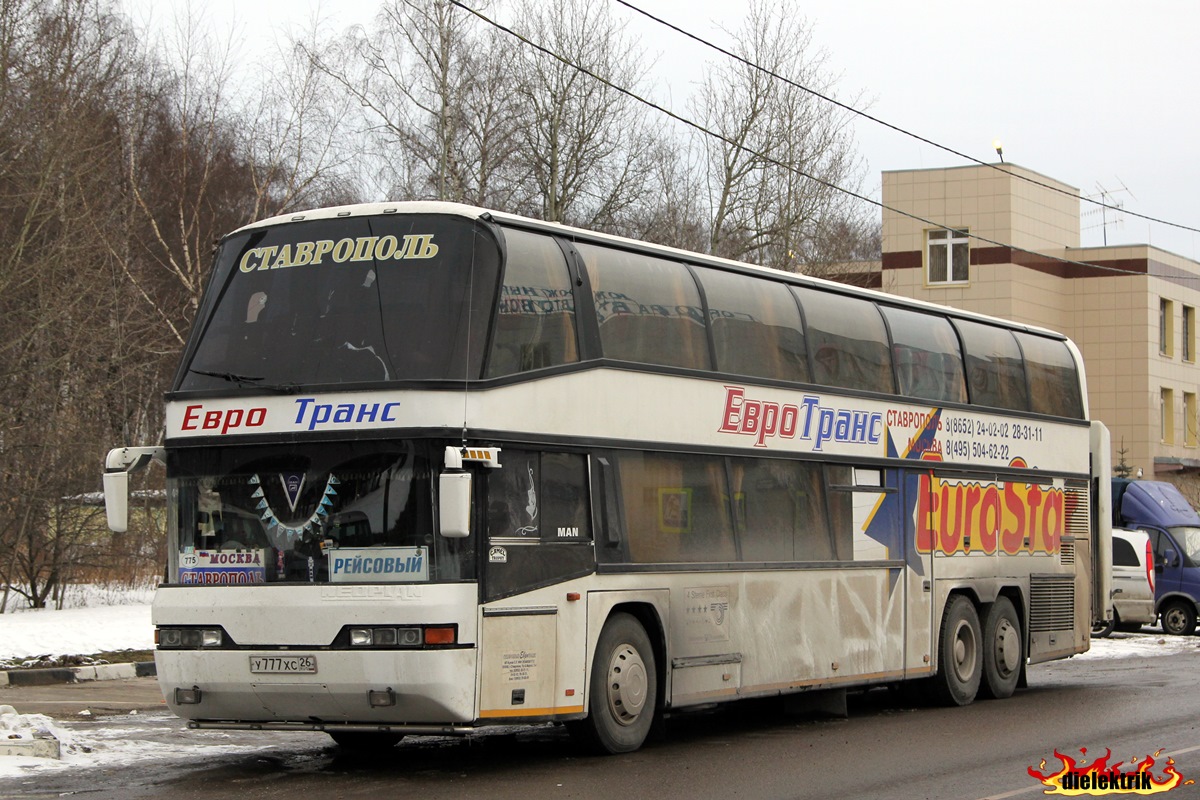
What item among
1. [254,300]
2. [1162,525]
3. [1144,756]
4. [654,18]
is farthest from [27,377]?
[1162,525]

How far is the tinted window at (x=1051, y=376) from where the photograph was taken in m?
18.0

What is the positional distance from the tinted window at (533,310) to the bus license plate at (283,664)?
7.34 ft

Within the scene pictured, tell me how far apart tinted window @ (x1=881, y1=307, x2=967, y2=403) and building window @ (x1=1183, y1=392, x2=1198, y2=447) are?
1894 inches

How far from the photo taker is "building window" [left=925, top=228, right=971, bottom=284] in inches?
2142

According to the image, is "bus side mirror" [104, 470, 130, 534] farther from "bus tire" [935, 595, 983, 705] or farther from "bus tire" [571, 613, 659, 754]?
"bus tire" [935, 595, 983, 705]

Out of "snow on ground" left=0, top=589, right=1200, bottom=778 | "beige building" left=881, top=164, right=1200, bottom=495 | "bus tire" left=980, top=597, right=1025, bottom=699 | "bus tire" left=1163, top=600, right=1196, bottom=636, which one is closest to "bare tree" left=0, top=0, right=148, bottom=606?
"snow on ground" left=0, top=589, right=1200, bottom=778

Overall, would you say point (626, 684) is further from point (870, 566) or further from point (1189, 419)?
point (1189, 419)

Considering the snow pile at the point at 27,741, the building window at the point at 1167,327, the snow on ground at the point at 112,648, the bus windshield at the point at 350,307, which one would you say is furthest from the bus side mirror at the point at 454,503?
the building window at the point at 1167,327

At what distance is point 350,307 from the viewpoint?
10.7m

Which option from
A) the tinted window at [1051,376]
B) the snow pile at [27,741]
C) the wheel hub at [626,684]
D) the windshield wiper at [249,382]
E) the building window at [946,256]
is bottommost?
the snow pile at [27,741]

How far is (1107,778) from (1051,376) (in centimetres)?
878

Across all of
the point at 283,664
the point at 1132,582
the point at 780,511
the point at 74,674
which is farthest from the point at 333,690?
the point at 1132,582

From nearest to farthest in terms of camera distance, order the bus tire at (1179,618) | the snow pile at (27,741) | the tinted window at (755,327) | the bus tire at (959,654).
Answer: the snow pile at (27,741) → the tinted window at (755,327) → the bus tire at (959,654) → the bus tire at (1179,618)

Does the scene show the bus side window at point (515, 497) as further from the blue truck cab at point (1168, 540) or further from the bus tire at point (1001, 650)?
the blue truck cab at point (1168, 540)
